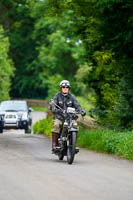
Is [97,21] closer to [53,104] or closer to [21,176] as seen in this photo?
[53,104]

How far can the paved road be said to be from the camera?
9648 mm

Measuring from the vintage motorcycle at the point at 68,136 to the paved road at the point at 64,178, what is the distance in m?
0.24

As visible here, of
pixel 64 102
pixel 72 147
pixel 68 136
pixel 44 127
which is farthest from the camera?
pixel 44 127

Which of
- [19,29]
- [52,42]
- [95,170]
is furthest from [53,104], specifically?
[19,29]

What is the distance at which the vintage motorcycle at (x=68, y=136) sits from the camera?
1452cm

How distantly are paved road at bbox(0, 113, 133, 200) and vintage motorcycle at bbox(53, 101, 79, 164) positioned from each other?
244 mm

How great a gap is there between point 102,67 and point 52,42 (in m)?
56.0

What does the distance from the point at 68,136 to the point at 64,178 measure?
332 centimetres

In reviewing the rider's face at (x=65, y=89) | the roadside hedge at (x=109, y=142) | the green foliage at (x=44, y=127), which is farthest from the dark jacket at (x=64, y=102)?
the green foliage at (x=44, y=127)

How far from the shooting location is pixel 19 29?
88.8m

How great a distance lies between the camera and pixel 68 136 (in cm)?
1484

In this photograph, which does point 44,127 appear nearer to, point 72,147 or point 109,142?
point 109,142

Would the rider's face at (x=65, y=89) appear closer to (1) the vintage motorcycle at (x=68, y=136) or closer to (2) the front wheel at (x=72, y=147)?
(1) the vintage motorcycle at (x=68, y=136)

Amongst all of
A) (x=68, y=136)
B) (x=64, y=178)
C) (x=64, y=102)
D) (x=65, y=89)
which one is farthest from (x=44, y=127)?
(x=64, y=178)
